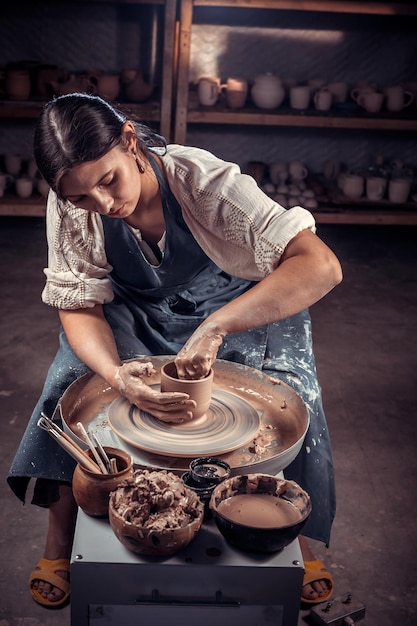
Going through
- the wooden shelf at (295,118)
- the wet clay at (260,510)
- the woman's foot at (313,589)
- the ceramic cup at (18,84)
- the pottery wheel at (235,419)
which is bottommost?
the woman's foot at (313,589)

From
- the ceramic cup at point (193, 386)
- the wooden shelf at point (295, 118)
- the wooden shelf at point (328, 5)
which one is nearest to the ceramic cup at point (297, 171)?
the wooden shelf at point (295, 118)

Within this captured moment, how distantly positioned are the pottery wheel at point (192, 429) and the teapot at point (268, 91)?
3565 millimetres

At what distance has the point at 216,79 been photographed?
513 centimetres

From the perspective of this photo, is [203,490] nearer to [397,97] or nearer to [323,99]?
[323,99]

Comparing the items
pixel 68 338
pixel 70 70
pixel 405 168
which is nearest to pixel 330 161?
pixel 405 168

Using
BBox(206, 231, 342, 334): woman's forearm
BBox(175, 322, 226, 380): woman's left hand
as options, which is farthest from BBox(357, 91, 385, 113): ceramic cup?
→ BBox(175, 322, 226, 380): woman's left hand

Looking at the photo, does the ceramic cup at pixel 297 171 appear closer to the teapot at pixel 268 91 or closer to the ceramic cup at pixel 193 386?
the teapot at pixel 268 91

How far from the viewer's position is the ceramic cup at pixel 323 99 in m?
5.08

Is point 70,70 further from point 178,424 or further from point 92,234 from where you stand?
point 178,424

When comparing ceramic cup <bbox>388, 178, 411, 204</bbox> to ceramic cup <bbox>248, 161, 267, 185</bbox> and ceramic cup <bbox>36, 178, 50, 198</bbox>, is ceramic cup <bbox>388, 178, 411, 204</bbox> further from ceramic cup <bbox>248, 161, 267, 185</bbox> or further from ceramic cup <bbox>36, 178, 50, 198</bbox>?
ceramic cup <bbox>36, 178, 50, 198</bbox>

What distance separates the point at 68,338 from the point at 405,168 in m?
3.90

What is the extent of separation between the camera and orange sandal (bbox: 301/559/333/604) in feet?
7.08

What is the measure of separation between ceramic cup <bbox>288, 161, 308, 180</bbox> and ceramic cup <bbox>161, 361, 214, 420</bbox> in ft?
12.7

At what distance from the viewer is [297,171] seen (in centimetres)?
545
